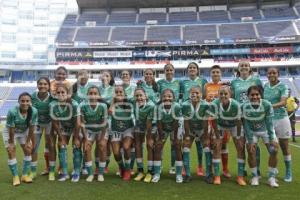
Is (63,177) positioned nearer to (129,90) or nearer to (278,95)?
(129,90)

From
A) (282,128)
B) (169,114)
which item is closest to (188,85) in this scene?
(169,114)

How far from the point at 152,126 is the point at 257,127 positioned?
5.84ft

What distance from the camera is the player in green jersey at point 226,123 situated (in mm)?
6266

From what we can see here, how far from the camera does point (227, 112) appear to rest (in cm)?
633

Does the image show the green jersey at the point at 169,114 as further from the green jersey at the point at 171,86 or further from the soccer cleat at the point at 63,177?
the soccer cleat at the point at 63,177

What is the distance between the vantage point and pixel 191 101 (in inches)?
258

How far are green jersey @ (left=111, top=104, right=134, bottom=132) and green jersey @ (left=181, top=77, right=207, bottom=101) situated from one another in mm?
1151

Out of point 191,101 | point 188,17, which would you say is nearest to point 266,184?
point 191,101

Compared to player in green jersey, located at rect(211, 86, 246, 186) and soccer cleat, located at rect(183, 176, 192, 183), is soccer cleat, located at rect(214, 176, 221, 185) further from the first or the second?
soccer cleat, located at rect(183, 176, 192, 183)

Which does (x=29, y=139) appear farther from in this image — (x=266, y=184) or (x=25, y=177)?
(x=266, y=184)

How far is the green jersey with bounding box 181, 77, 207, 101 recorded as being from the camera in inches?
282

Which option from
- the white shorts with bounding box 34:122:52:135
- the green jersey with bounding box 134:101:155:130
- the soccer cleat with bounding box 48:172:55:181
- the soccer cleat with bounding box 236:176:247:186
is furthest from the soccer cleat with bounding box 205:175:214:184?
the white shorts with bounding box 34:122:52:135

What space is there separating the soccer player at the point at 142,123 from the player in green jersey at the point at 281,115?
2102mm

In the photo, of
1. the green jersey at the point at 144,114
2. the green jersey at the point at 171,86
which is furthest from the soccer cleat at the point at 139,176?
the green jersey at the point at 171,86
